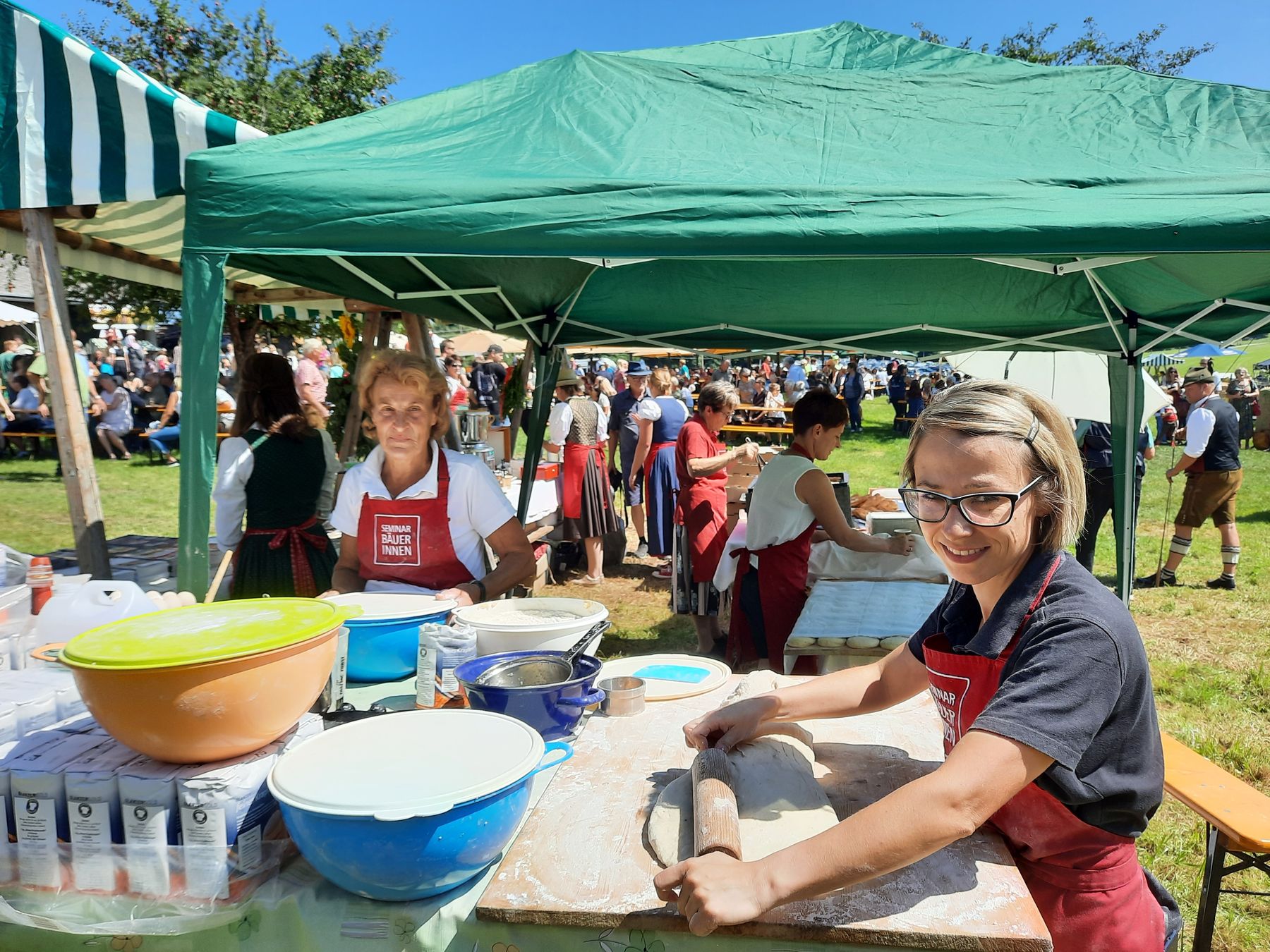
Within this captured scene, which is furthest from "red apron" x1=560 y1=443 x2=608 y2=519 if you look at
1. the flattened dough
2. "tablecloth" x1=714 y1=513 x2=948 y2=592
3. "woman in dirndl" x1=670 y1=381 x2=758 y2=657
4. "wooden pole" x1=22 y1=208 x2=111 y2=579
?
the flattened dough

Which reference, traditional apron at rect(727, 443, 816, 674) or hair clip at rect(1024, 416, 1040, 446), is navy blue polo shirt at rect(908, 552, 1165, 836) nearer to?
hair clip at rect(1024, 416, 1040, 446)

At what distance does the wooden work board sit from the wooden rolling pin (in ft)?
0.30

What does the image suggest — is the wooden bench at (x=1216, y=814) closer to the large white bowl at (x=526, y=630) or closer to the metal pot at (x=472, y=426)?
the large white bowl at (x=526, y=630)

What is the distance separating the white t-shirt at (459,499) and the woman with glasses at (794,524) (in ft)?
5.67

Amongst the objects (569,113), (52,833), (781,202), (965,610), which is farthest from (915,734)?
(569,113)

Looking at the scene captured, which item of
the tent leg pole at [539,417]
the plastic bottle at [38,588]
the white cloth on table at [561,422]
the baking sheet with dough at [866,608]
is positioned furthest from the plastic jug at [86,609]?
the white cloth on table at [561,422]

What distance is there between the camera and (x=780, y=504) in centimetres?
414

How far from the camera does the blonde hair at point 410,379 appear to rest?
275 cm

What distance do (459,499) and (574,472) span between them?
4268 mm

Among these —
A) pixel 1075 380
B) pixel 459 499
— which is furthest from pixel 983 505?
pixel 1075 380

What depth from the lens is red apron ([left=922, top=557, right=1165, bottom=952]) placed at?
124 cm

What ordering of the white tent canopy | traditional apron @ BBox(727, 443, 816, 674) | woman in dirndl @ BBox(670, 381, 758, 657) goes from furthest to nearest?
1. the white tent canopy
2. woman in dirndl @ BBox(670, 381, 758, 657)
3. traditional apron @ BBox(727, 443, 816, 674)

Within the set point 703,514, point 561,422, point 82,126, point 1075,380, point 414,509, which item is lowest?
point 703,514

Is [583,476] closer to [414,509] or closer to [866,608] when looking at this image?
[866,608]
